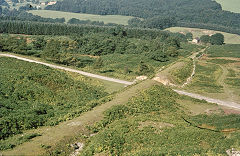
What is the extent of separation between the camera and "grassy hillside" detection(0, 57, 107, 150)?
69.9ft

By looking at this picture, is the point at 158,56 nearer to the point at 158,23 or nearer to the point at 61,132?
the point at 61,132

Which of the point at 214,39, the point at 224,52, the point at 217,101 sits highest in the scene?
the point at 214,39

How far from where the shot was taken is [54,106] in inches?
1074

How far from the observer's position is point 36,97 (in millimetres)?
28297

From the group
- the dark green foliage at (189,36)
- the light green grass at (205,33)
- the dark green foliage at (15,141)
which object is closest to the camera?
the dark green foliage at (15,141)

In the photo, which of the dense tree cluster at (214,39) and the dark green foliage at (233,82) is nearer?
the dark green foliage at (233,82)

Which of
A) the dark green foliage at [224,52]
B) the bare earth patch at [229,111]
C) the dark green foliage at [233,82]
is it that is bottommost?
the dark green foliage at [233,82]

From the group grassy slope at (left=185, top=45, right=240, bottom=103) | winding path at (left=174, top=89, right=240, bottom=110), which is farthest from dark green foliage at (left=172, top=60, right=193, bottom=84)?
winding path at (left=174, top=89, right=240, bottom=110)

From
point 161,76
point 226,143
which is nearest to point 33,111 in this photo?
point 226,143

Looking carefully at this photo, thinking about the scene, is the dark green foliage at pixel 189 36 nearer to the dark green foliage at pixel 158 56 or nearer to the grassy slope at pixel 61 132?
the dark green foliage at pixel 158 56

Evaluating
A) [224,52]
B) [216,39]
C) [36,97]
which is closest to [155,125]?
[36,97]

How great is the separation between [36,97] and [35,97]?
10 centimetres

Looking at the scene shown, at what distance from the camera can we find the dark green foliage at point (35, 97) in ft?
70.4

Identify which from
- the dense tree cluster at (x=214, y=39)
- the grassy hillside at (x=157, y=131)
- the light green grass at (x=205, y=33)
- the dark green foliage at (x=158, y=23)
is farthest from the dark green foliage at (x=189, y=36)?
the grassy hillside at (x=157, y=131)
